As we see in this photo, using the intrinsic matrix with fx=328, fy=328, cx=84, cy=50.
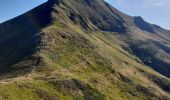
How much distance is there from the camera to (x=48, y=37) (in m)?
146

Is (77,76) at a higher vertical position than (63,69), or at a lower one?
lower

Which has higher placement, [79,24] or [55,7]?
[55,7]

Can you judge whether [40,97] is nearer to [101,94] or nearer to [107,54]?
[101,94]

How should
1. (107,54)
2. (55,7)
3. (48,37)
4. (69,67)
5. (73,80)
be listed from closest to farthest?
(73,80)
(69,67)
(48,37)
(107,54)
(55,7)

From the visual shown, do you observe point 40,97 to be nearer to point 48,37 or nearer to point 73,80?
point 73,80

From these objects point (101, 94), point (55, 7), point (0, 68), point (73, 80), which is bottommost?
point (101, 94)

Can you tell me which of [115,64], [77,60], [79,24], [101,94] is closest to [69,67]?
[77,60]

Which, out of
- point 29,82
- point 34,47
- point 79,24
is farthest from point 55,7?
point 29,82

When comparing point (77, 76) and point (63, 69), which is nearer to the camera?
point (77, 76)

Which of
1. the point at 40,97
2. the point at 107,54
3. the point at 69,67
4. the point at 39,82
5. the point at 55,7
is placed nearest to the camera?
the point at 40,97

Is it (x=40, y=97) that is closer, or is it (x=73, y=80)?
(x=40, y=97)

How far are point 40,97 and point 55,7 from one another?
109273 mm

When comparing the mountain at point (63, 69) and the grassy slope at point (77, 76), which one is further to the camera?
the mountain at point (63, 69)

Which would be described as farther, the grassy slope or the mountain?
the mountain
